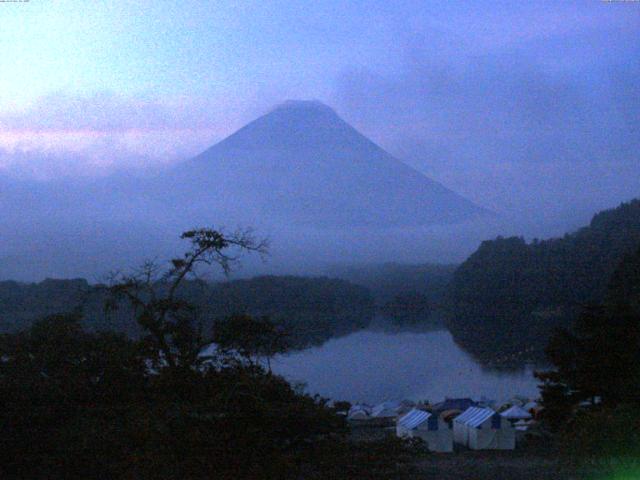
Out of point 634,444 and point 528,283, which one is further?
point 528,283

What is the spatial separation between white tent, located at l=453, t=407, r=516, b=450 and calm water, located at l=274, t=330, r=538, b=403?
4.25 metres

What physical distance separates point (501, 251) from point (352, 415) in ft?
90.7

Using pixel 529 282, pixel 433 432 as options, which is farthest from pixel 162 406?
pixel 529 282

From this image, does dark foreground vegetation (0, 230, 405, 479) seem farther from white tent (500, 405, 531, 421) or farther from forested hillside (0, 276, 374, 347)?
white tent (500, 405, 531, 421)

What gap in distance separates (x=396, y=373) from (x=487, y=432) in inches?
427

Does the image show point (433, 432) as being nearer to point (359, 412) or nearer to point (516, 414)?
point (516, 414)

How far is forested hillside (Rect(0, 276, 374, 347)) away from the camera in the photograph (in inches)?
294

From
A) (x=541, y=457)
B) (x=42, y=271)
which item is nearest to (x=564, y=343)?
(x=541, y=457)

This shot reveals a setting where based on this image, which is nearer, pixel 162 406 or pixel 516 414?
pixel 162 406

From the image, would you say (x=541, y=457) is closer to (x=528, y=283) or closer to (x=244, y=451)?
(x=244, y=451)

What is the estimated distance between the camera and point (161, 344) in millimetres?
5195

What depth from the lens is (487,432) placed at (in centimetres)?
991

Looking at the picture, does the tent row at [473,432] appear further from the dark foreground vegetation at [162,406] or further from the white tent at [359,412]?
the dark foreground vegetation at [162,406]

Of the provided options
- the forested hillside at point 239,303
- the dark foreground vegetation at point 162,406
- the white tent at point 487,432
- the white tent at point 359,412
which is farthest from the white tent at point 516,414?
the dark foreground vegetation at point 162,406
